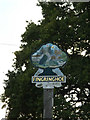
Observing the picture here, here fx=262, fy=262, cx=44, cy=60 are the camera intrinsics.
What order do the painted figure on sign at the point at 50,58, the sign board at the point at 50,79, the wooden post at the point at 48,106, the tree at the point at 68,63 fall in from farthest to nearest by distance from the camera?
the tree at the point at 68,63 < the painted figure on sign at the point at 50,58 < the sign board at the point at 50,79 < the wooden post at the point at 48,106

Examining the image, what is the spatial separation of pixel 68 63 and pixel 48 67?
6891 millimetres

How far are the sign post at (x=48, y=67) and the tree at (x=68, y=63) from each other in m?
5.93

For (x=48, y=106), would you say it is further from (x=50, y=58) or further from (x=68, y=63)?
(x=68, y=63)

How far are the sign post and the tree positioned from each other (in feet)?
19.4

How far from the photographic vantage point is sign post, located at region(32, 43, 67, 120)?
14203mm

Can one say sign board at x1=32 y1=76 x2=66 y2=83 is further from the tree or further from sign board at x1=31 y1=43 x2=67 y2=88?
the tree

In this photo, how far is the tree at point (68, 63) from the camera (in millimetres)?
21031

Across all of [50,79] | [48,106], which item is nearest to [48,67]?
[50,79]

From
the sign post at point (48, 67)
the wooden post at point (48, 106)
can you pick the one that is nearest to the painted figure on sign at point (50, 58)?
the sign post at point (48, 67)

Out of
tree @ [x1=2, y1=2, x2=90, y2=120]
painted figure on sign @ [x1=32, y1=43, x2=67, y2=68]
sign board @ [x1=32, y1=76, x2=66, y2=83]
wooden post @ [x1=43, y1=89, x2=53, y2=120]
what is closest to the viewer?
wooden post @ [x1=43, y1=89, x2=53, y2=120]

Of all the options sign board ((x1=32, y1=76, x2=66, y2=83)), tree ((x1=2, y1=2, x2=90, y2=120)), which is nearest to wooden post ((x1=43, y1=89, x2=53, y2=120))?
sign board ((x1=32, y1=76, x2=66, y2=83))

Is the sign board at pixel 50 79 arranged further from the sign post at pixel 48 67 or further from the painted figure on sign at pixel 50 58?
the painted figure on sign at pixel 50 58

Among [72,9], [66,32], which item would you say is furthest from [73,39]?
[72,9]

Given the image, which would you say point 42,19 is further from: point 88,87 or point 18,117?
point 18,117
